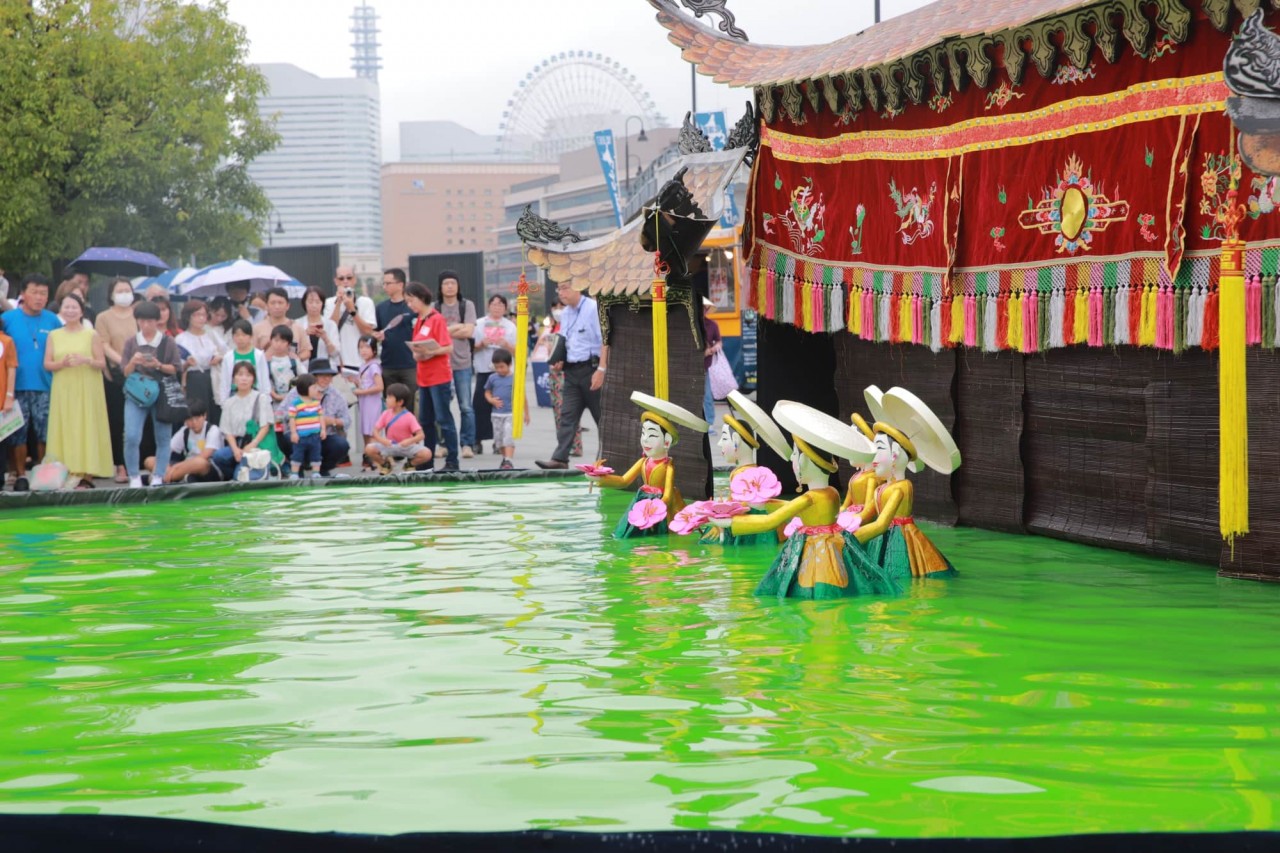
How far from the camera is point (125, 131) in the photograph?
35.0m

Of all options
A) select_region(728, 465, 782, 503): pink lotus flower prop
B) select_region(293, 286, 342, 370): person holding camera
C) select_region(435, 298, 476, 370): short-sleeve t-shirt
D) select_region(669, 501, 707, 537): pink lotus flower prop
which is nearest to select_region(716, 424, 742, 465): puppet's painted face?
select_region(728, 465, 782, 503): pink lotus flower prop

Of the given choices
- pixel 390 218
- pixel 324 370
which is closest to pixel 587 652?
pixel 324 370

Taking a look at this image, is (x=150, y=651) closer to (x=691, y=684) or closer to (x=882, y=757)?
(x=691, y=684)

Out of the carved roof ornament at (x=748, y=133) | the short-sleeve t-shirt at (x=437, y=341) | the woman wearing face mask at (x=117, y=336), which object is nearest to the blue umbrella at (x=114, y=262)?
the woman wearing face mask at (x=117, y=336)

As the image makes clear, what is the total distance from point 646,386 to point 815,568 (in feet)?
16.9

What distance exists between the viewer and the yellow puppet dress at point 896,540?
8023mm

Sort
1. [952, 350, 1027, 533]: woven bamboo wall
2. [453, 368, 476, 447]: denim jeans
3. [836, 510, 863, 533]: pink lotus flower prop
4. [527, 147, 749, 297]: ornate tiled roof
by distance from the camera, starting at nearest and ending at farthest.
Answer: [836, 510, 863, 533]: pink lotus flower prop < [952, 350, 1027, 533]: woven bamboo wall < [527, 147, 749, 297]: ornate tiled roof < [453, 368, 476, 447]: denim jeans

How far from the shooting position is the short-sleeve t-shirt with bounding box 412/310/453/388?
15.0m

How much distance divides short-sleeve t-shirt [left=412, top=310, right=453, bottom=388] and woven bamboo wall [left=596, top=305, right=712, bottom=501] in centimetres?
204

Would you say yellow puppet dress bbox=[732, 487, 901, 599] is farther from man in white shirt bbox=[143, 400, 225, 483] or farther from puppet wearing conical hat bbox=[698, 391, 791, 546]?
man in white shirt bbox=[143, 400, 225, 483]

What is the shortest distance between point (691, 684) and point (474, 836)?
6.22 ft

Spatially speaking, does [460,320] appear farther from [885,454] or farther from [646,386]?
[885,454]

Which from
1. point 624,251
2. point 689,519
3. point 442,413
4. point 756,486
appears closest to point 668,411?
point 756,486

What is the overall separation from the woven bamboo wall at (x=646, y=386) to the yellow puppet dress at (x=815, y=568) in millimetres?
3866
